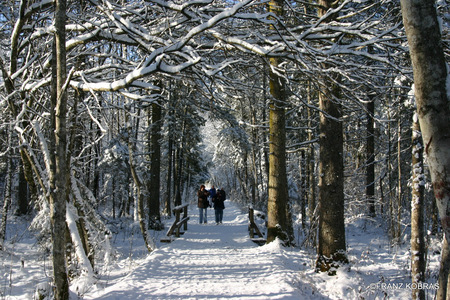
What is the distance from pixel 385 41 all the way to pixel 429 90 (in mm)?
2776

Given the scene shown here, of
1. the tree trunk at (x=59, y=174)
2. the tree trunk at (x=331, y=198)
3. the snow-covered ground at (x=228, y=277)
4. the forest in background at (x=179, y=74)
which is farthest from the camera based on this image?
the tree trunk at (x=331, y=198)

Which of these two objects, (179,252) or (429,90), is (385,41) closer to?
(429,90)

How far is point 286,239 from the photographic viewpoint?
872 centimetres

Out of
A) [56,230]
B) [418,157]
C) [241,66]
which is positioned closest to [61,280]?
[56,230]

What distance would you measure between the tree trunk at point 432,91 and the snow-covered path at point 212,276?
3.51m

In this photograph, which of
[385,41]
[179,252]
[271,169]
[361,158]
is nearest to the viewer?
[385,41]

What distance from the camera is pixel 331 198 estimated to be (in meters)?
6.30

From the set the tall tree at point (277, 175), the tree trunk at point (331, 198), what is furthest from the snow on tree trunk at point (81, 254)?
the tall tree at point (277, 175)

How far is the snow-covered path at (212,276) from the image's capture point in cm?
489

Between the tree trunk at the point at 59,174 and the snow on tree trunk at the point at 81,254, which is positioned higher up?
the tree trunk at the point at 59,174

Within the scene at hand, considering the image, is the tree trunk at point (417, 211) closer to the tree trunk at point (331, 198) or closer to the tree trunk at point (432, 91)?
the tree trunk at point (331, 198)

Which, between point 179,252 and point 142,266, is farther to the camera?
point 179,252

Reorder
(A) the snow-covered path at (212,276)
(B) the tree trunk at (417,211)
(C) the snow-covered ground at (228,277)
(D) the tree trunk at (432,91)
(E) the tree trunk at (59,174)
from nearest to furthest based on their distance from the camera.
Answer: (D) the tree trunk at (432,91)
(E) the tree trunk at (59,174)
(B) the tree trunk at (417,211)
(A) the snow-covered path at (212,276)
(C) the snow-covered ground at (228,277)

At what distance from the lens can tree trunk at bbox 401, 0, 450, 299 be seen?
192 centimetres
